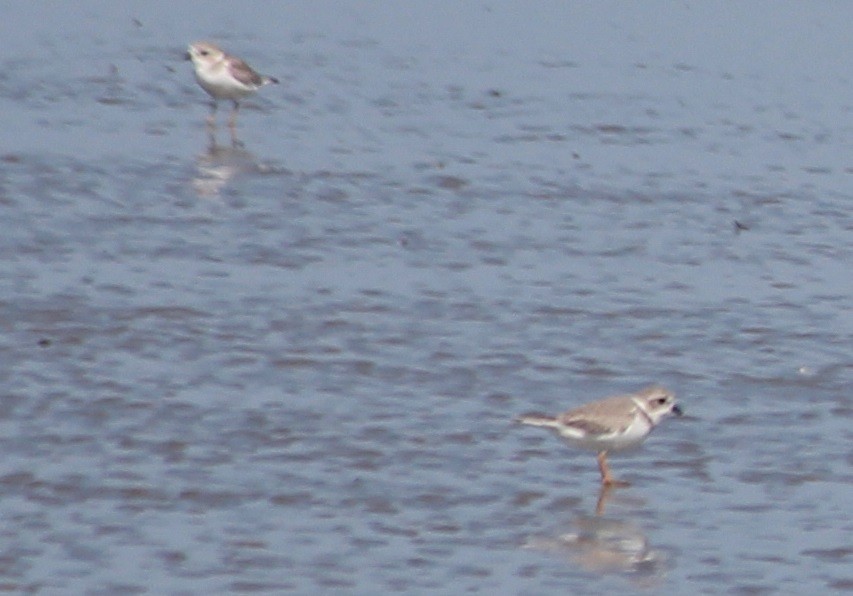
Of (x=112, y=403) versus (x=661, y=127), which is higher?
(x=661, y=127)

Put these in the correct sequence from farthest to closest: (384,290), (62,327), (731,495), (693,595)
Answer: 1. (384,290)
2. (62,327)
3. (731,495)
4. (693,595)

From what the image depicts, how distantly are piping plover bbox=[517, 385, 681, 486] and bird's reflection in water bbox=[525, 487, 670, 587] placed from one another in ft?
1.32

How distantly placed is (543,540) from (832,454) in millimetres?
2030

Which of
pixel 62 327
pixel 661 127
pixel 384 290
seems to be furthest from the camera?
pixel 661 127

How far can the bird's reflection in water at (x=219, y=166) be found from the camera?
1698 centimetres

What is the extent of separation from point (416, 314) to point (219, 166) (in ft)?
13.7

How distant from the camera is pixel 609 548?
1038cm

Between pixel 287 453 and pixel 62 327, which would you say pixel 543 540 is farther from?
pixel 62 327

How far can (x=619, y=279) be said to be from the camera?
1506 cm

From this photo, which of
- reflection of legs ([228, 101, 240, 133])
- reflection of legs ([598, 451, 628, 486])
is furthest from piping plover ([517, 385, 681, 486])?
reflection of legs ([228, 101, 240, 133])

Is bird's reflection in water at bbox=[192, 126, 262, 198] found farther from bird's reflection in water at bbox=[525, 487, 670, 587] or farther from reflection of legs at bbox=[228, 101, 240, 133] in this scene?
bird's reflection in water at bbox=[525, 487, 670, 587]

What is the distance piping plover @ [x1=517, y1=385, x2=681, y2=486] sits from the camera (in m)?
11.1

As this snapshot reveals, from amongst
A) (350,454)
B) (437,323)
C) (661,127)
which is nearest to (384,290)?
(437,323)

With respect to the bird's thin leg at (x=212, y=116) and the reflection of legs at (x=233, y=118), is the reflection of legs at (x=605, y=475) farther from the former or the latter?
the bird's thin leg at (x=212, y=116)
